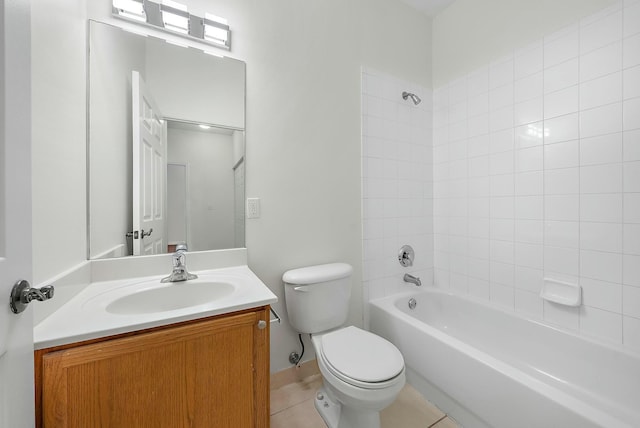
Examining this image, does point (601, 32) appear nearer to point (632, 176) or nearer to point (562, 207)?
point (632, 176)

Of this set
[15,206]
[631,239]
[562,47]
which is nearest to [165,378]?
[15,206]

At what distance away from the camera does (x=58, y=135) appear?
3.08 ft

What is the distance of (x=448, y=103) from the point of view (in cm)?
210

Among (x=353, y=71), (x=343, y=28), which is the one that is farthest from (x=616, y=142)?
(x=343, y=28)

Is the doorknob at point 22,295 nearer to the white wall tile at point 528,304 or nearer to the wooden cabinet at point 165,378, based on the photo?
the wooden cabinet at point 165,378

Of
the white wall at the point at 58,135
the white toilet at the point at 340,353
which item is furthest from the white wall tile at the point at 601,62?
the white wall at the point at 58,135

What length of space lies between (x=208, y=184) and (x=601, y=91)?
6.78 feet

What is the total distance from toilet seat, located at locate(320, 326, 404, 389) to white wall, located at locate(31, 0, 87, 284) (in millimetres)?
1095

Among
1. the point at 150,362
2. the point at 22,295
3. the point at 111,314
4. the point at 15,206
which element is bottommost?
the point at 150,362

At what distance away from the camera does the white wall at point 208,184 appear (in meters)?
1.38

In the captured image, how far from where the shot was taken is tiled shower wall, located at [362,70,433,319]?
1.89m

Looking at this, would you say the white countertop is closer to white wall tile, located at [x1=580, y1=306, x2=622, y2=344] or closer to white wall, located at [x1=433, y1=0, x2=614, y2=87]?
white wall tile, located at [x1=580, y1=306, x2=622, y2=344]

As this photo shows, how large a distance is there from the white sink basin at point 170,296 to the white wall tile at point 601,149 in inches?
74.4

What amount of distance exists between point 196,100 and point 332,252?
1.17 meters
